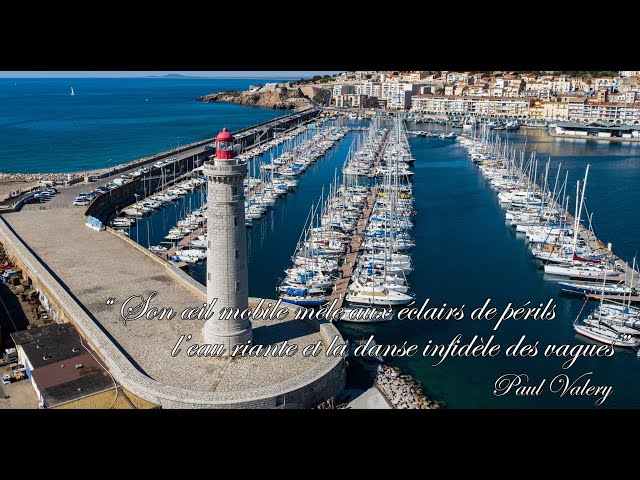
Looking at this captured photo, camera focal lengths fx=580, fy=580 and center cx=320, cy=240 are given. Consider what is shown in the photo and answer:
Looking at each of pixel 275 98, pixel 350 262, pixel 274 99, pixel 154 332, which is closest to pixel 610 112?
pixel 275 98

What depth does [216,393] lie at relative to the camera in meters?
8.74

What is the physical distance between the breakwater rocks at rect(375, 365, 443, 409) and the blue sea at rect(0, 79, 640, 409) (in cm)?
31

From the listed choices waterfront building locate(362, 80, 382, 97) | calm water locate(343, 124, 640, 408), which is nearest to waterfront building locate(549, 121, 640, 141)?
calm water locate(343, 124, 640, 408)

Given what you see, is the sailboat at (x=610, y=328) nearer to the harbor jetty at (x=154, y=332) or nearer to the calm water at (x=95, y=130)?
the harbor jetty at (x=154, y=332)

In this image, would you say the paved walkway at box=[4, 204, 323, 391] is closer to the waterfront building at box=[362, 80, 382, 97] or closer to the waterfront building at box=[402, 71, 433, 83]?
the waterfront building at box=[362, 80, 382, 97]

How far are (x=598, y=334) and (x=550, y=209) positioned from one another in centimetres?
1062

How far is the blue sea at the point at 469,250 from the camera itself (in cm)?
1212

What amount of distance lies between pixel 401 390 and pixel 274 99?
77.0m

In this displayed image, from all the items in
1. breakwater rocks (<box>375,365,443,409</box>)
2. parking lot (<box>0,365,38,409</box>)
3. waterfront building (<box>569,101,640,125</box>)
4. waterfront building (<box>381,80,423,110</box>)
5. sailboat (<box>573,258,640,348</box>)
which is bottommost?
breakwater rocks (<box>375,365,443,409</box>)

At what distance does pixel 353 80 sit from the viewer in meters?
86.0

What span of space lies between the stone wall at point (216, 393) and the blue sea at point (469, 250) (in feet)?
8.16

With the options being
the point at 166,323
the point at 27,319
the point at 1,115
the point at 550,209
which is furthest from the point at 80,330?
the point at 1,115

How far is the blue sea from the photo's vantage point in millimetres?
12117

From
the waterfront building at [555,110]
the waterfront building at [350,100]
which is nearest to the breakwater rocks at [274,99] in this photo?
the waterfront building at [350,100]
